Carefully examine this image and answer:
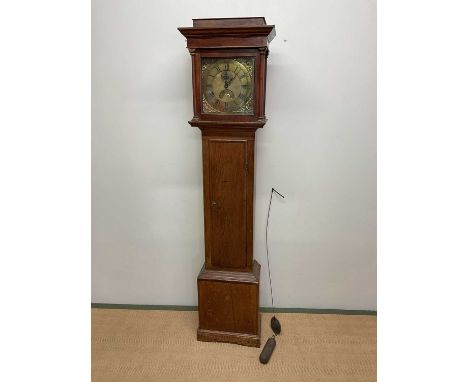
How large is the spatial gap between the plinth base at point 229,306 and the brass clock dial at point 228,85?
975 mm

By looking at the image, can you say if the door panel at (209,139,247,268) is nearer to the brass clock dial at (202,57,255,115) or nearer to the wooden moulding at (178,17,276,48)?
the brass clock dial at (202,57,255,115)

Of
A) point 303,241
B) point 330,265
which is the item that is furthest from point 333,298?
point 303,241

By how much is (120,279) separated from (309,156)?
5.24 ft

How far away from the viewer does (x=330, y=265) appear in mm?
2475

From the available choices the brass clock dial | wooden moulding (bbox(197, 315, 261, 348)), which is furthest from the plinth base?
the brass clock dial

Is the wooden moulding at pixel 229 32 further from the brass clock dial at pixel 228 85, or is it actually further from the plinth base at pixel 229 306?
the plinth base at pixel 229 306

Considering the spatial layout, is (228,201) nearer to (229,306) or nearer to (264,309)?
(229,306)

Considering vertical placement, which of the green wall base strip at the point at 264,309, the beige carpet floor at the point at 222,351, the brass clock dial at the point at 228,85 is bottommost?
the beige carpet floor at the point at 222,351

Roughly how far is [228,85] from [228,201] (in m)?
0.64

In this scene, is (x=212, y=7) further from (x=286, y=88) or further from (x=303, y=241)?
(x=303, y=241)

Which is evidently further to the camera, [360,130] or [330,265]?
[330,265]

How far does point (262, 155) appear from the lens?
234 cm

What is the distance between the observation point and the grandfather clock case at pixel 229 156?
182 cm

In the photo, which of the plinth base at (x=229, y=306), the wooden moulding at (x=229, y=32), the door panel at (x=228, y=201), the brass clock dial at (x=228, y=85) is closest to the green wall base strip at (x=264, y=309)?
the plinth base at (x=229, y=306)
